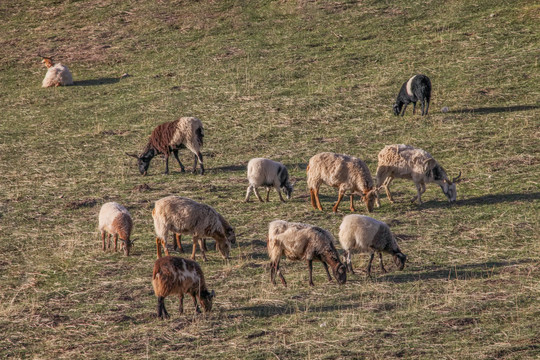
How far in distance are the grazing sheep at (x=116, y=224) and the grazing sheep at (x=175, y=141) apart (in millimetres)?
4152

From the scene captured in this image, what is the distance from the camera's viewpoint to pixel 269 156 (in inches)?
715

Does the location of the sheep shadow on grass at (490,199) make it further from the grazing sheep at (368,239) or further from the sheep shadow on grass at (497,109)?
the sheep shadow on grass at (497,109)

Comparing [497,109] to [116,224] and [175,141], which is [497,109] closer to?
[175,141]

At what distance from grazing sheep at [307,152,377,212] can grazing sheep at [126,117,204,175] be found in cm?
373

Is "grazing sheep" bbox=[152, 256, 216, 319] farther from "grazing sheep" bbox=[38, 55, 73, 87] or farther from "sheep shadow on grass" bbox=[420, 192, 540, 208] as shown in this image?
"grazing sheep" bbox=[38, 55, 73, 87]

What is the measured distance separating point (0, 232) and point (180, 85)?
37.7ft

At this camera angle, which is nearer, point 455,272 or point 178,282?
point 178,282

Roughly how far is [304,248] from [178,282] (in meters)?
2.21

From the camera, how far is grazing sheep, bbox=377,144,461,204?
14875 millimetres

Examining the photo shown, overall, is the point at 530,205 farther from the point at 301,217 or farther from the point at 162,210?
the point at 162,210

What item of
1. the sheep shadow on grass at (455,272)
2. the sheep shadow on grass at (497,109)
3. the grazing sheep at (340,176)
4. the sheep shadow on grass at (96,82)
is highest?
the sheep shadow on grass at (96,82)

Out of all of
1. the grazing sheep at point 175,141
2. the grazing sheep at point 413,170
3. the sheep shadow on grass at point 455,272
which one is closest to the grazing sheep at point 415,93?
the grazing sheep at point 413,170

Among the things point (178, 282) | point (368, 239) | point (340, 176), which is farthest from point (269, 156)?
point (178, 282)

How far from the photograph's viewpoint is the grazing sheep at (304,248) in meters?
10.9
